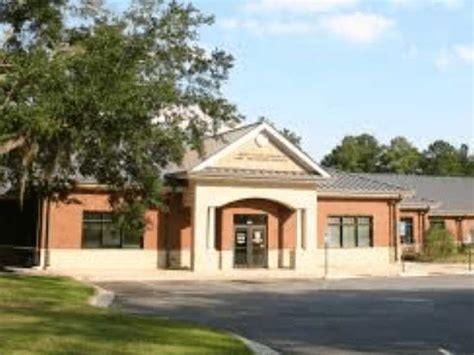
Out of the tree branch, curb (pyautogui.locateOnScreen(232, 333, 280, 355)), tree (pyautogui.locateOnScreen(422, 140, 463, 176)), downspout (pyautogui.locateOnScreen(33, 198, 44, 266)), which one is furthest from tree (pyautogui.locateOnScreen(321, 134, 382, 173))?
curb (pyautogui.locateOnScreen(232, 333, 280, 355))

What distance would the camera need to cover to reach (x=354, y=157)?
105 metres

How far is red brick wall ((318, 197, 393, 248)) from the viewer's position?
4284 centimetres

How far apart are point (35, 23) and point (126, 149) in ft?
14.3

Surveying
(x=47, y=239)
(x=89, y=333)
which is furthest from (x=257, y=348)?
(x=47, y=239)

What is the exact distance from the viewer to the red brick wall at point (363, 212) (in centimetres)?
4284

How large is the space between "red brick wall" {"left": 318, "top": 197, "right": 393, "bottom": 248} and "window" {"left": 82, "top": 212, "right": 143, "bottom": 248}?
9.70 m

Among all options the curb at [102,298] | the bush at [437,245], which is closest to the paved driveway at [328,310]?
the curb at [102,298]

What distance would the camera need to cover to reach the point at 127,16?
78.4 ft

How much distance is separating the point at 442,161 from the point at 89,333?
94290 millimetres

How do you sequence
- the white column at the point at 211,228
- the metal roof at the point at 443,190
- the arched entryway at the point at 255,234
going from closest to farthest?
the white column at the point at 211,228 < the arched entryway at the point at 255,234 < the metal roof at the point at 443,190

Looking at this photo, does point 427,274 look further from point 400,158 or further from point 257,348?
point 400,158

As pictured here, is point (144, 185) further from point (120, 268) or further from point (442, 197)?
point (442, 197)

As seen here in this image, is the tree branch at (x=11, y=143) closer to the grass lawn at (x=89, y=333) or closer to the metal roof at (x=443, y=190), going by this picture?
the grass lawn at (x=89, y=333)

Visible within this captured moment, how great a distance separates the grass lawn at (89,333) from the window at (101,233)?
16.1 metres
